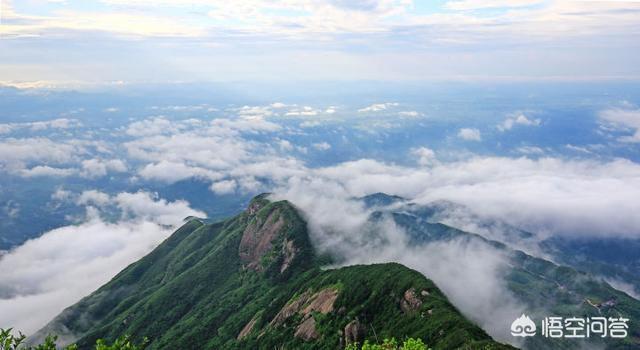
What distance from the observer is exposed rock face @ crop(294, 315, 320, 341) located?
5135 inches

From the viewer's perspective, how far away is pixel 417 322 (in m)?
108

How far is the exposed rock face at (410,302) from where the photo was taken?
117m

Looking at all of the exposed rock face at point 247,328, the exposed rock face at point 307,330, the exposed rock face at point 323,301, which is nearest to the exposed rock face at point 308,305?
the exposed rock face at point 323,301

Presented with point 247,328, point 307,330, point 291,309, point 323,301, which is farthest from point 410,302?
point 247,328

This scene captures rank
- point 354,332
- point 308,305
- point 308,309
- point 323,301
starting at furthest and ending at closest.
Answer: point 308,305
point 308,309
point 323,301
point 354,332

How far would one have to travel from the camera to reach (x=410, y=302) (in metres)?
120

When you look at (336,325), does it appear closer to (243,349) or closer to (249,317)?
(243,349)

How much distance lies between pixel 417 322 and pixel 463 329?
59.9ft

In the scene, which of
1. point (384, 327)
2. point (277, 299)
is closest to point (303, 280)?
point (277, 299)

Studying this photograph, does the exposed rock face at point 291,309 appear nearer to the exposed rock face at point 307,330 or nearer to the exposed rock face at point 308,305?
the exposed rock face at point 308,305

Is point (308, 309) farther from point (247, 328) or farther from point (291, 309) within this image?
point (247, 328)

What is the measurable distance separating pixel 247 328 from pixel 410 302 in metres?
74.8

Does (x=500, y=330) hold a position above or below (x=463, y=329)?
below

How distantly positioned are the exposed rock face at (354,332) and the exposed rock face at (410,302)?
12.0 m
